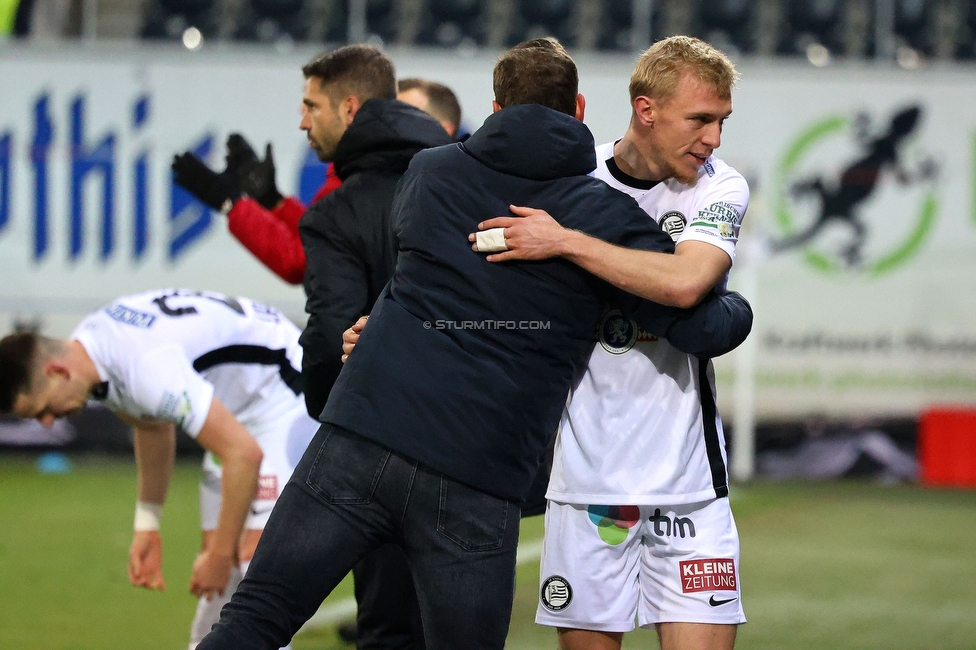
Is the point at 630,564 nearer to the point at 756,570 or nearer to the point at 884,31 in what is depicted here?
the point at 756,570

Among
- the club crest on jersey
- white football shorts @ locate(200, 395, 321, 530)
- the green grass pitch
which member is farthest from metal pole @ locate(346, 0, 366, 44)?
the club crest on jersey

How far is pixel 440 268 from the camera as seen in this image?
2631mm

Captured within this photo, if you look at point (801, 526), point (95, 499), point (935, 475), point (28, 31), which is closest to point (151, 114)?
point (28, 31)

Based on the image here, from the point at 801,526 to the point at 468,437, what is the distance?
6.51 metres

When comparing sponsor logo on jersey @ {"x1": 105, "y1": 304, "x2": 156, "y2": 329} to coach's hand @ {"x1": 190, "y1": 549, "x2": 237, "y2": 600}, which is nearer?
coach's hand @ {"x1": 190, "y1": 549, "x2": 237, "y2": 600}

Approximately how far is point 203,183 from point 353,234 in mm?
1379

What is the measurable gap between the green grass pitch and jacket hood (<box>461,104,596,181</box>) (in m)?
2.99

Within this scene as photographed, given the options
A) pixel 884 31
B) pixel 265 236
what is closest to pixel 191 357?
pixel 265 236

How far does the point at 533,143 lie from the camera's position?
2.61m

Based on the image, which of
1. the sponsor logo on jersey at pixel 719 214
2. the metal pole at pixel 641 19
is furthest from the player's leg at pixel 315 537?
the metal pole at pixel 641 19

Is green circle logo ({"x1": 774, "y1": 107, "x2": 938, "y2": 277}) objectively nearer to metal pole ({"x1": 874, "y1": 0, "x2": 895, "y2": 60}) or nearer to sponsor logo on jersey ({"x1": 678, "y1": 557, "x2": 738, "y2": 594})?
metal pole ({"x1": 874, "y1": 0, "x2": 895, "y2": 60})

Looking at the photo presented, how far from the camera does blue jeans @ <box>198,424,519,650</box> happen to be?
2.56 m

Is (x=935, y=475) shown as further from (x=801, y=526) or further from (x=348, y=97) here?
(x=348, y=97)

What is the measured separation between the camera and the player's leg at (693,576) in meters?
2.98
